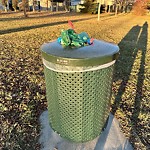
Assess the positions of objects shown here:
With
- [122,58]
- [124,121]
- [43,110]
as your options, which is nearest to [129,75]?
[122,58]

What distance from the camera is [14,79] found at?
414cm

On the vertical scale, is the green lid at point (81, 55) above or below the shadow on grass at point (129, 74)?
above

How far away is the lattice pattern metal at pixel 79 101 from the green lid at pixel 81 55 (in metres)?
0.15

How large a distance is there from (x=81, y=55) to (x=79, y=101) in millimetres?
552

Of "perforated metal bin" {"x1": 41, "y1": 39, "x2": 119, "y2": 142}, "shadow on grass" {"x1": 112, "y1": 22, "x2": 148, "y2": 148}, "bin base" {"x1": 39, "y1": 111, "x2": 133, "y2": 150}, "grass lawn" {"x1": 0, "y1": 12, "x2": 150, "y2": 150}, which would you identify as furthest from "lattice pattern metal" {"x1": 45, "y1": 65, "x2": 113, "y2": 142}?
"shadow on grass" {"x1": 112, "y1": 22, "x2": 148, "y2": 148}

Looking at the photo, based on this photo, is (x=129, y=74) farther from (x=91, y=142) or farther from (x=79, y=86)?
(x=79, y=86)

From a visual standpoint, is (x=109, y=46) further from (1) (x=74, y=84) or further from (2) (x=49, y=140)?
(2) (x=49, y=140)

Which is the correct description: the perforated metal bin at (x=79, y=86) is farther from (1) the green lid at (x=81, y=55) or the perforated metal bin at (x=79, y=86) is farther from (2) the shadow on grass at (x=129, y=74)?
(2) the shadow on grass at (x=129, y=74)

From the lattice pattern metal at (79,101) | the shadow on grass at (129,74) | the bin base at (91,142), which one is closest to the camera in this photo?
the lattice pattern metal at (79,101)

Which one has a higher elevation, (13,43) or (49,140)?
(13,43)

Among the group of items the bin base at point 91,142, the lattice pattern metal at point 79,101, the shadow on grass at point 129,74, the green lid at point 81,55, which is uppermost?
the green lid at point 81,55

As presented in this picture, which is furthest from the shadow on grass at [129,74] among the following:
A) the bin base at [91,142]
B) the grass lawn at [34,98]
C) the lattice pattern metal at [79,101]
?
the lattice pattern metal at [79,101]

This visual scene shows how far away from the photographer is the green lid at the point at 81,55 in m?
1.88

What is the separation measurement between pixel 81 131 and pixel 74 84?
659mm
